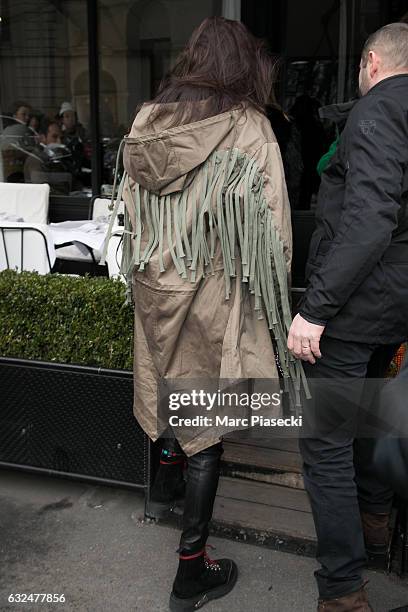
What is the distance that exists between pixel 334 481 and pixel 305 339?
18.9 inches

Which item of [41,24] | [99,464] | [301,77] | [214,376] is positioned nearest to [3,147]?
[41,24]

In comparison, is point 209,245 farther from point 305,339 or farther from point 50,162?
point 50,162

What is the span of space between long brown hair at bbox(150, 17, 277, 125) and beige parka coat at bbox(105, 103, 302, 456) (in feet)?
0.13

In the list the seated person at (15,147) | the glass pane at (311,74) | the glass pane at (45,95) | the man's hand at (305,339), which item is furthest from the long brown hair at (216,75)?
the seated person at (15,147)

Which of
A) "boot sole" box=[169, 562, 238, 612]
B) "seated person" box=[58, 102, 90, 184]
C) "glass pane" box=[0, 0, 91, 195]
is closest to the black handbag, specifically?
"boot sole" box=[169, 562, 238, 612]

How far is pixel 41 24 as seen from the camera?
839 cm

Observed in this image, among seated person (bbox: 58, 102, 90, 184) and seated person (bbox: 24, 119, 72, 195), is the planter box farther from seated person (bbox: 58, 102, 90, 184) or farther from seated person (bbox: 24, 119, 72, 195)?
seated person (bbox: 24, 119, 72, 195)

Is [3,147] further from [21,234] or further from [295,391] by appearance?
[295,391]

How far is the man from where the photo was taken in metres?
1.77

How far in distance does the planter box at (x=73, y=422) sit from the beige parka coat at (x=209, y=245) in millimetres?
661

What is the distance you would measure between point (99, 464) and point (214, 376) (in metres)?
1.01

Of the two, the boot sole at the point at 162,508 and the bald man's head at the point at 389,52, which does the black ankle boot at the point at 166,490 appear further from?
the bald man's head at the point at 389,52

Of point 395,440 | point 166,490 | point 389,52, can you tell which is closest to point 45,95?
point 166,490

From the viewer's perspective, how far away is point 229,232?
1.99 m
